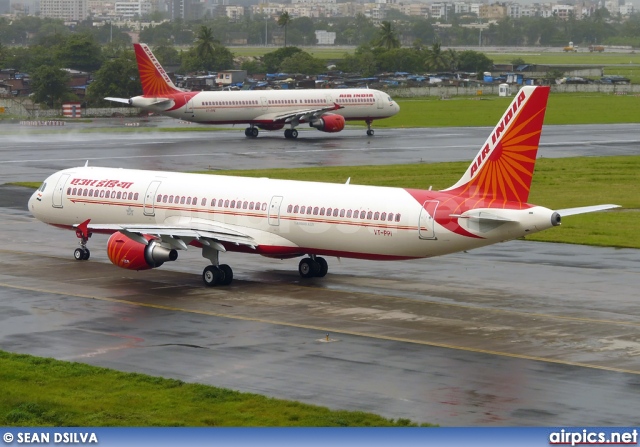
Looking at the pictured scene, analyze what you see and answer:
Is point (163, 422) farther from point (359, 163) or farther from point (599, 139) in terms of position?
point (599, 139)

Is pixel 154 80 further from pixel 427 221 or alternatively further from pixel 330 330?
pixel 330 330

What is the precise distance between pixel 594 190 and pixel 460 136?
4326 cm

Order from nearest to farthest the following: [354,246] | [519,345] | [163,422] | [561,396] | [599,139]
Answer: [163,422], [561,396], [519,345], [354,246], [599,139]

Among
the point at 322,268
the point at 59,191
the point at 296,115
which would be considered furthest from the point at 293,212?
the point at 296,115

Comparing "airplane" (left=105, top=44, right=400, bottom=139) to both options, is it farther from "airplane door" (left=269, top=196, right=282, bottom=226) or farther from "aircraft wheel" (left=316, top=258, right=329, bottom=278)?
"airplane door" (left=269, top=196, right=282, bottom=226)

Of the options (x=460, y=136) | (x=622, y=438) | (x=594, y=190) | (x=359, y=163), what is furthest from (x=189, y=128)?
(x=622, y=438)

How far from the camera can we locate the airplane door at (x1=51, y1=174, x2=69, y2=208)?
51500 mm

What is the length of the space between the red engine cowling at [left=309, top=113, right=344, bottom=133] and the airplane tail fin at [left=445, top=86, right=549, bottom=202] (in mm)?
74004

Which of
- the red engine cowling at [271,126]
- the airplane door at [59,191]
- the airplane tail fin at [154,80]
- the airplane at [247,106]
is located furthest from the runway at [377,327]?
the red engine cowling at [271,126]

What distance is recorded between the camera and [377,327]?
123ft

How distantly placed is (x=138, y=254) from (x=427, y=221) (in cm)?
1080

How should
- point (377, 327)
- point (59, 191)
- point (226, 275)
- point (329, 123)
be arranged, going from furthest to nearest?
point (329, 123)
point (59, 191)
point (226, 275)
point (377, 327)

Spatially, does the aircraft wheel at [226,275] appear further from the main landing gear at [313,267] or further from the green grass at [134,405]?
the green grass at [134,405]

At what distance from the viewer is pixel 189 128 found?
125750mm
